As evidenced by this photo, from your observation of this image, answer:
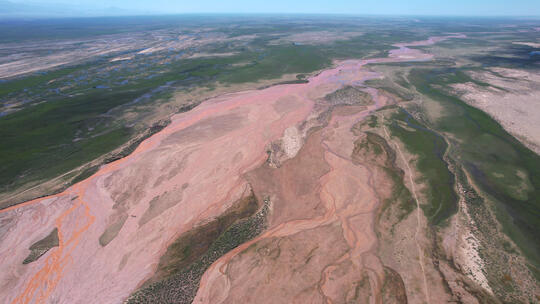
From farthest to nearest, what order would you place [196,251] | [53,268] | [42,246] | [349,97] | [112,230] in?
[349,97]
[112,230]
[42,246]
[196,251]
[53,268]

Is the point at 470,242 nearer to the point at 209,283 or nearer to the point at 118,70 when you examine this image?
the point at 209,283

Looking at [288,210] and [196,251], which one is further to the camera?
[288,210]

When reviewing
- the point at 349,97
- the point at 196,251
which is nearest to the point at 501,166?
the point at 349,97

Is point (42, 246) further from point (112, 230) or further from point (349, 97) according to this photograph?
point (349, 97)

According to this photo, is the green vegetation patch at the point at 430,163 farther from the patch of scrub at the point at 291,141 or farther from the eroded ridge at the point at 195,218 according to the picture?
the patch of scrub at the point at 291,141

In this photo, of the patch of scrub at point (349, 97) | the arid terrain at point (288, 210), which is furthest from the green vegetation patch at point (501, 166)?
the patch of scrub at point (349, 97)
